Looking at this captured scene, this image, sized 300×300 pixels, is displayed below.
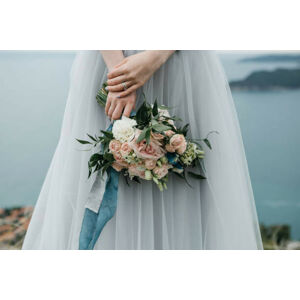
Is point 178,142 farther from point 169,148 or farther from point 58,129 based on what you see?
point 58,129

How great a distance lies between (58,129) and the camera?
1015 millimetres

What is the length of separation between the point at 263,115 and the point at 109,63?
52 centimetres

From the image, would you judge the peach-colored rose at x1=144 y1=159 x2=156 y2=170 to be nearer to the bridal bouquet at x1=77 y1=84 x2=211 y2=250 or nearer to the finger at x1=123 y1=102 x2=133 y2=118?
the bridal bouquet at x1=77 y1=84 x2=211 y2=250

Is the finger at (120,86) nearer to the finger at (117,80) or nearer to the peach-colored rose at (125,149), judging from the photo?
the finger at (117,80)

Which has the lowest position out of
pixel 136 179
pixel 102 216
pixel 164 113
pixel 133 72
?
pixel 102 216

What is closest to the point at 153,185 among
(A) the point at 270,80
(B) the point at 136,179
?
(B) the point at 136,179

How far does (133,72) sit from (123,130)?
18 centimetres

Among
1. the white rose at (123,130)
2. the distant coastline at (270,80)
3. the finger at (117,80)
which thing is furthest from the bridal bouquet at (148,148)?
the distant coastline at (270,80)

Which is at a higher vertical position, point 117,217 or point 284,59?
point 284,59

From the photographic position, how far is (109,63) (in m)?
0.95

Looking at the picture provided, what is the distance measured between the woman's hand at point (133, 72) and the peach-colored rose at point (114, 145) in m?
0.15

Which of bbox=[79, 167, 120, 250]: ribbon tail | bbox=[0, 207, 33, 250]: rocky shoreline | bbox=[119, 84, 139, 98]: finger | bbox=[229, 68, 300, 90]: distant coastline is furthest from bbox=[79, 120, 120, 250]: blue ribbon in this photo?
bbox=[229, 68, 300, 90]: distant coastline
